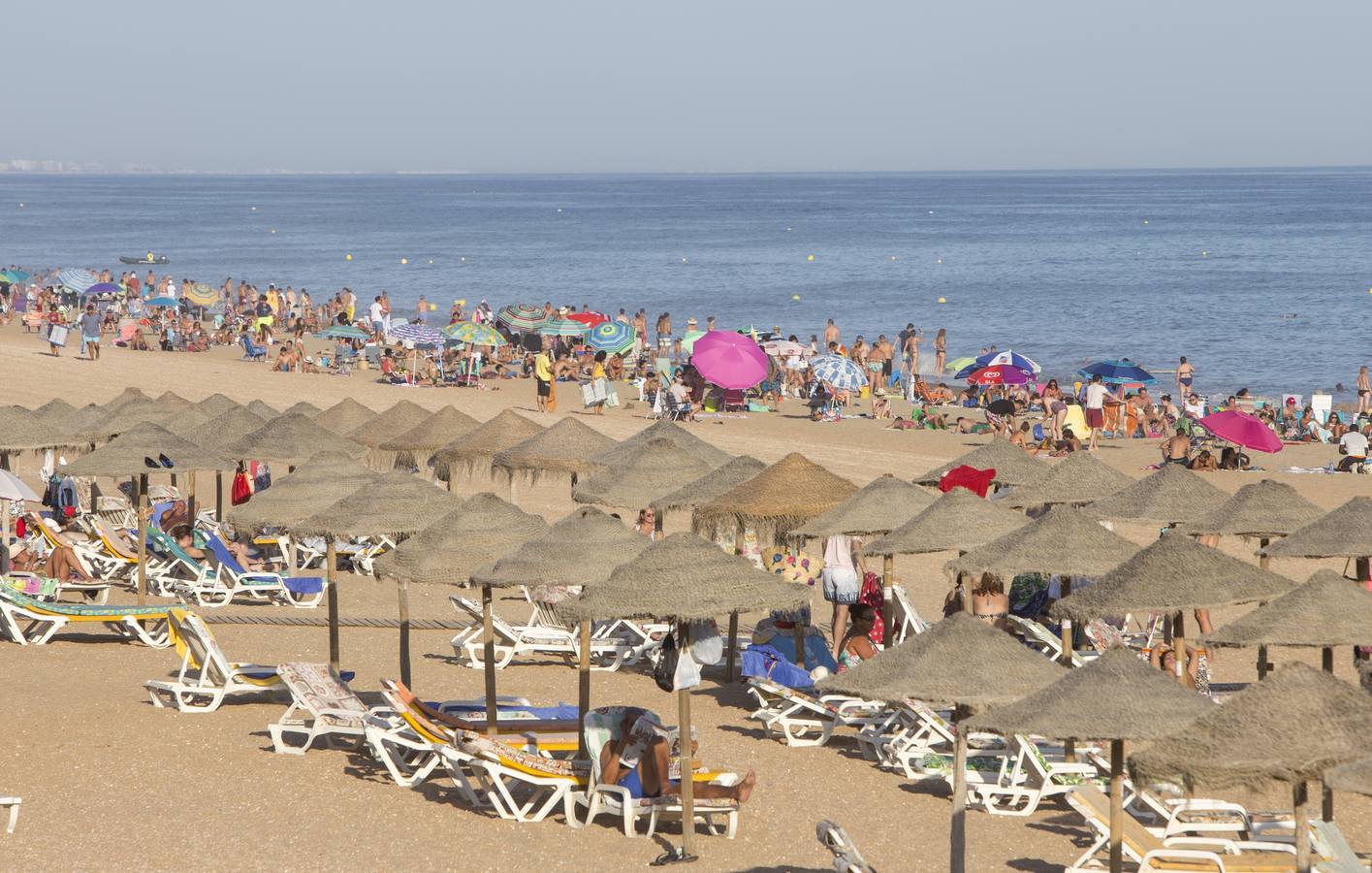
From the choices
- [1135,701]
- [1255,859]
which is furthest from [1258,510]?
[1135,701]

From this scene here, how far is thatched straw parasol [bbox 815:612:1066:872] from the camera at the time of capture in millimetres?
8453

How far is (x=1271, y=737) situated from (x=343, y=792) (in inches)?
215

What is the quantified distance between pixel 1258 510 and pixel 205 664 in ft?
26.4

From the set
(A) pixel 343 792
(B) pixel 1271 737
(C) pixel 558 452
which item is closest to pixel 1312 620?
(B) pixel 1271 737

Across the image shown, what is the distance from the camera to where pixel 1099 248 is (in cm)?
9625

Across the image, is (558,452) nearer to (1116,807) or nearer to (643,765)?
(643,765)

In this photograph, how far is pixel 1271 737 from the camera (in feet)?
21.3

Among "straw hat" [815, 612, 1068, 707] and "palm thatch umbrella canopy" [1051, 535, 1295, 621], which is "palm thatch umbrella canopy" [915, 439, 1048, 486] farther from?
"straw hat" [815, 612, 1068, 707]

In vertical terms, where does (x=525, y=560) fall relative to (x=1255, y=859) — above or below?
above

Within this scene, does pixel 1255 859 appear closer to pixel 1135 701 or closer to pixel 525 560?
pixel 1135 701

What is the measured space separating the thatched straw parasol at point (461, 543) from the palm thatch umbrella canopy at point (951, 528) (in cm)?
280

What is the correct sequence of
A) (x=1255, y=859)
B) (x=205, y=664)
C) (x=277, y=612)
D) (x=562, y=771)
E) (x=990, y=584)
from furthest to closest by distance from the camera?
(x=277, y=612)
(x=990, y=584)
(x=205, y=664)
(x=562, y=771)
(x=1255, y=859)

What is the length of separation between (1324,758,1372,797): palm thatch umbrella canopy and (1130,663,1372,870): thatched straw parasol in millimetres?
227

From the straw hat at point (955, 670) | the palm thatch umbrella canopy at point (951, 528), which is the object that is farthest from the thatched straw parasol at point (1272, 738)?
the palm thatch umbrella canopy at point (951, 528)
